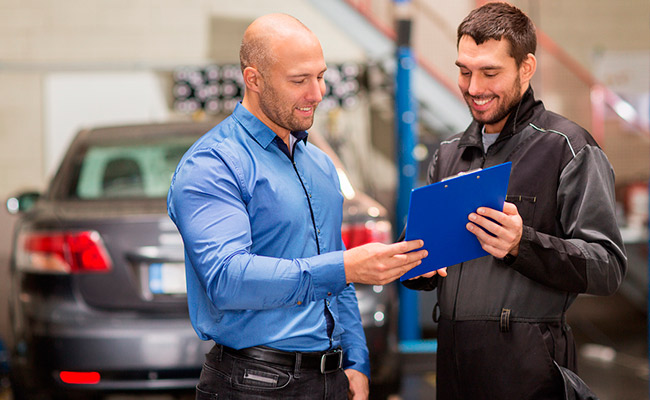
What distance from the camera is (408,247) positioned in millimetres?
1508

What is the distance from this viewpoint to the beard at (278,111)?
171cm

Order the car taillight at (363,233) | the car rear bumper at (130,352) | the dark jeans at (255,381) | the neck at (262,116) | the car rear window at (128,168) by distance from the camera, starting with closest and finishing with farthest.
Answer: the dark jeans at (255,381)
the neck at (262,116)
the car rear bumper at (130,352)
the car taillight at (363,233)
the car rear window at (128,168)

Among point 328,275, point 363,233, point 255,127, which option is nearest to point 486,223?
point 328,275

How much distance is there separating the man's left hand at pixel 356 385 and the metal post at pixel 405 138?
295cm

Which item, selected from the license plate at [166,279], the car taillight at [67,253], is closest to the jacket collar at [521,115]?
the license plate at [166,279]

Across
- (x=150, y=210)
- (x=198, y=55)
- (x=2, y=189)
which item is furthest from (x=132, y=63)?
(x=150, y=210)

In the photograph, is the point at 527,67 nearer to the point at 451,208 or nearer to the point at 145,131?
the point at 451,208

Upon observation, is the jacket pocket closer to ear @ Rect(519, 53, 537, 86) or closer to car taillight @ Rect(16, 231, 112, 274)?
ear @ Rect(519, 53, 537, 86)

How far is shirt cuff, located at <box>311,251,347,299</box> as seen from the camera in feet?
5.04

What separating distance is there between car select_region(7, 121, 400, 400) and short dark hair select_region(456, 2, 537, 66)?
4.09ft

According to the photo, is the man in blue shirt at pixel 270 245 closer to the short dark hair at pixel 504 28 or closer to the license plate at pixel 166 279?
the short dark hair at pixel 504 28

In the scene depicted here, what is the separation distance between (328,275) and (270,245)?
A: 0.64ft

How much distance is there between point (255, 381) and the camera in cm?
166

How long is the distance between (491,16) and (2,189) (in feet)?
28.2
